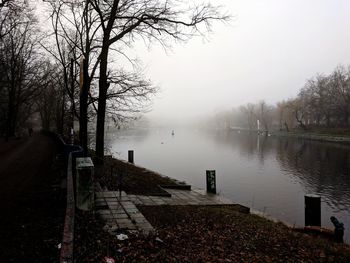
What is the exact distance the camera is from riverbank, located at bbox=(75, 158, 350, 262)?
18.2ft

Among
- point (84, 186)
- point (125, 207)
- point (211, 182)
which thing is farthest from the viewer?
point (211, 182)

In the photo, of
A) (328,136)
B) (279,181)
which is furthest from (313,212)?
(328,136)

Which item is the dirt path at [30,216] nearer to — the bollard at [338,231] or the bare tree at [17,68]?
the bollard at [338,231]

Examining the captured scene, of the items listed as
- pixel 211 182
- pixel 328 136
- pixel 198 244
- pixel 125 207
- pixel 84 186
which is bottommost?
pixel 211 182

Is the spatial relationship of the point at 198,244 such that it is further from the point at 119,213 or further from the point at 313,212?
the point at 313,212

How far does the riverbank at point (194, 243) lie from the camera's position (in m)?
5.56

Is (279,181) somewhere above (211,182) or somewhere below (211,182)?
below

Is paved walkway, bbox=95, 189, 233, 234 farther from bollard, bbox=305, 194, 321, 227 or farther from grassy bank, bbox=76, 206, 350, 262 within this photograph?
bollard, bbox=305, 194, 321, 227

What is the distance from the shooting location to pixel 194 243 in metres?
6.50

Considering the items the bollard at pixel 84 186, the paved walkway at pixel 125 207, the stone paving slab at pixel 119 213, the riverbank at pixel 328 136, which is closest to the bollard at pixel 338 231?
the paved walkway at pixel 125 207

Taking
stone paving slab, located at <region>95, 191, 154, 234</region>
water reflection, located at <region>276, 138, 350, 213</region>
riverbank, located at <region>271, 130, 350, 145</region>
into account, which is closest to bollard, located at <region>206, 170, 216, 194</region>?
water reflection, located at <region>276, 138, 350, 213</region>

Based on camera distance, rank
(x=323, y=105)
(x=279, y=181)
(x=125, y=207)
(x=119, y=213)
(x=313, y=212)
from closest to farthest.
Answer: (x=119, y=213) < (x=125, y=207) < (x=313, y=212) < (x=279, y=181) < (x=323, y=105)

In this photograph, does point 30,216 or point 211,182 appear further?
point 211,182

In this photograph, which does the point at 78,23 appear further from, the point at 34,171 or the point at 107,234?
the point at 107,234
